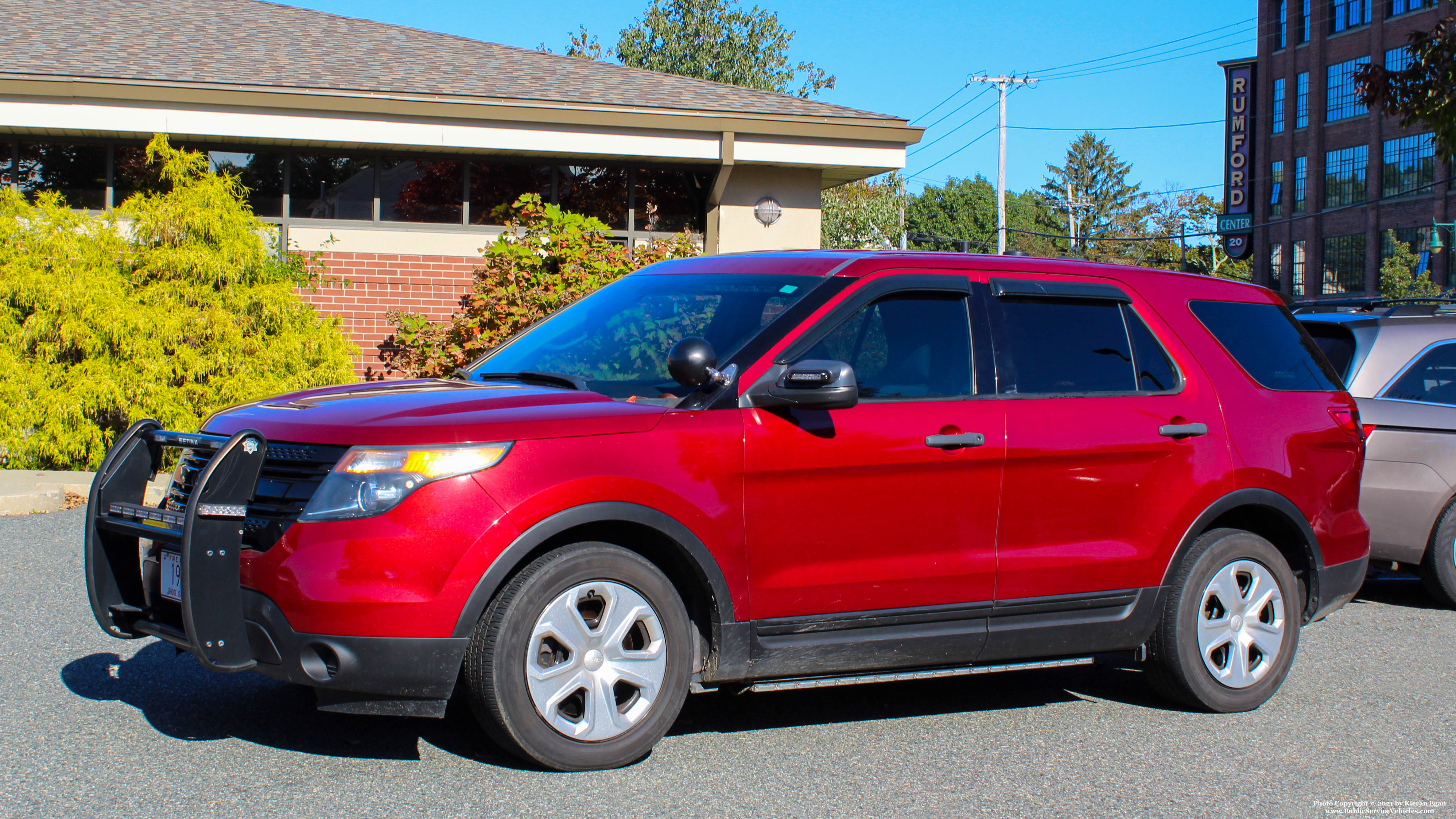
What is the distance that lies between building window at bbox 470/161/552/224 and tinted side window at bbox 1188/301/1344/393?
35.3 feet

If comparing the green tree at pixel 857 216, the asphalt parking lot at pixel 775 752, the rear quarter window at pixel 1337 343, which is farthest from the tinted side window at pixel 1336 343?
the green tree at pixel 857 216

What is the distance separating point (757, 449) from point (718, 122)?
1113 cm

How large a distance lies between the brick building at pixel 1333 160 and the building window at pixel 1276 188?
4cm

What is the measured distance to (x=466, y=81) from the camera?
50.6 ft

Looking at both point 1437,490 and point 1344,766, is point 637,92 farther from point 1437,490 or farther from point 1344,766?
point 1344,766

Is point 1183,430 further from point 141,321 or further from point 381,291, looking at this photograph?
point 381,291

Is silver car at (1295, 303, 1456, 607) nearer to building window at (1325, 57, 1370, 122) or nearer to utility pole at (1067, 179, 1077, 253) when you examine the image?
building window at (1325, 57, 1370, 122)

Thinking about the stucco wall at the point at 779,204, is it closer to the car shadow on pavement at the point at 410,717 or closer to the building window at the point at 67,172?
the building window at the point at 67,172

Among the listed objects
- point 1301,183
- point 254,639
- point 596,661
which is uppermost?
point 1301,183

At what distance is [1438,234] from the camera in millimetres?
46656

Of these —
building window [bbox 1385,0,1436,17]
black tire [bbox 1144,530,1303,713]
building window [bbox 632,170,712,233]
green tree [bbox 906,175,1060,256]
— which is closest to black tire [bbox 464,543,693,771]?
black tire [bbox 1144,530,1303,713]

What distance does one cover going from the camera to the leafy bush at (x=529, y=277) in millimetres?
12570

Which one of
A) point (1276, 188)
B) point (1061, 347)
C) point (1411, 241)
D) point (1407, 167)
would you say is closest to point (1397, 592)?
point (1061, 347)

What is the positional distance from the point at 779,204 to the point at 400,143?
15.7 ft
